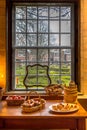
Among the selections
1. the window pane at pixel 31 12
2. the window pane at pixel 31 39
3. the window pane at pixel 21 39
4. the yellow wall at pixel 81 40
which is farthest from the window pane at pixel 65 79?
the window pane at pixel 31 12

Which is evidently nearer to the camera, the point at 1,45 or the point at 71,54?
the point at 1,45

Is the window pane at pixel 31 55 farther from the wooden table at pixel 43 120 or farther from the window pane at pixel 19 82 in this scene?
the wooden table at pixel 43 120

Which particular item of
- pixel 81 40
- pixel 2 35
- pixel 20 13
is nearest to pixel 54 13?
pixel 20 13

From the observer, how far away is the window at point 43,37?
369cm

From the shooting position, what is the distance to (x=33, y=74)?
3721mm

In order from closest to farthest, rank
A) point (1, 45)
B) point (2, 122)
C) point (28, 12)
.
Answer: point (2, 122), point (1, 45), point (28, 12)

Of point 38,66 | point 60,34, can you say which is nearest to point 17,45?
point 38,66

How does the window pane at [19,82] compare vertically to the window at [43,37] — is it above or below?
below

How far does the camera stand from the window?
369 centimetres

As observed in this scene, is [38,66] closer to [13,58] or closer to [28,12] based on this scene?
[13,58]

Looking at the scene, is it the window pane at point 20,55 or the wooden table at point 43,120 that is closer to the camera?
the wooden table at point 43,120

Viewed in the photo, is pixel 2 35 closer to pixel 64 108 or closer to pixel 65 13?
pixel 65 13

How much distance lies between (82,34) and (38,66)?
82 centimetres

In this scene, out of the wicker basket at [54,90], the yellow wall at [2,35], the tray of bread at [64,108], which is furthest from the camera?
the yellow wall at [2,35]
